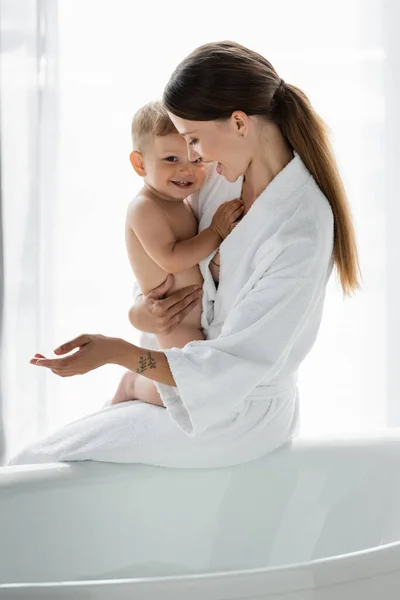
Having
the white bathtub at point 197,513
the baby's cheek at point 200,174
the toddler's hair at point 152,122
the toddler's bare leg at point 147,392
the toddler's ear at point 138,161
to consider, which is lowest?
the white bathtub at point 197,513

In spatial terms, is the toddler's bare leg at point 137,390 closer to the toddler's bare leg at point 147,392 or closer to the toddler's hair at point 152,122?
the toddler's bare leg at point 147,392

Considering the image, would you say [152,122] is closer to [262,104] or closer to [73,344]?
[262,104]

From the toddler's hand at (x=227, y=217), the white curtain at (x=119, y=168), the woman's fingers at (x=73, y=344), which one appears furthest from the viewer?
the white curtain at (x=119, y=168)

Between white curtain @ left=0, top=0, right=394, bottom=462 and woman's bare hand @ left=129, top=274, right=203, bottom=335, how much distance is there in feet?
3.25

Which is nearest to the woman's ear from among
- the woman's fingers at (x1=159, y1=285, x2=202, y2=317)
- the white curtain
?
the woman's fingers at (x1=159, y1=285, x2=202, y2=317)

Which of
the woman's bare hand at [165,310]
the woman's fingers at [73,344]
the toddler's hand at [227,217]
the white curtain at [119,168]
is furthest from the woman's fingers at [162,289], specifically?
the white curtain at [119,168]

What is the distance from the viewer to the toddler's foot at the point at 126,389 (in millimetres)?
1963

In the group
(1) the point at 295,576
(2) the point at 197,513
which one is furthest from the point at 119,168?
(1) the point at 295,576

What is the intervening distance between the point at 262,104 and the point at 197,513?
2.71 ft

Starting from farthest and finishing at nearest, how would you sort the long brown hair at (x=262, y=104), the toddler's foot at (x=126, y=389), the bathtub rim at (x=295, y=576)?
the toddler's foot at (x=126, y=389)
the long brown hair at (x=262, y=104)
the bathtub rim at (x=295, y=576)

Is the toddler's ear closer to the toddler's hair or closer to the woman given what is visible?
the toddler's hair

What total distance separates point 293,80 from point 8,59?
0.93 m

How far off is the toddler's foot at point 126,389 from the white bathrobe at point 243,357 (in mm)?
62

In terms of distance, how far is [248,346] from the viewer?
160 cm
